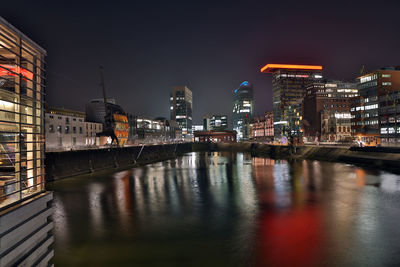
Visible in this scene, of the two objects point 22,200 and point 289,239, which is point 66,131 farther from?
point 22,200

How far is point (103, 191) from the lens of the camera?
1411 inches

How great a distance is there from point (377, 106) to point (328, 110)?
190 feet

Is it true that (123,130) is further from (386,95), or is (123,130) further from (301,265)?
(301,265)

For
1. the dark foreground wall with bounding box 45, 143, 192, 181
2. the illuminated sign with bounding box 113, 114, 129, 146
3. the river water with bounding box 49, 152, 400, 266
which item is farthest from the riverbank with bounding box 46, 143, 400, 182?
the illuminated sign with bounding box 113, 114, 129, 146

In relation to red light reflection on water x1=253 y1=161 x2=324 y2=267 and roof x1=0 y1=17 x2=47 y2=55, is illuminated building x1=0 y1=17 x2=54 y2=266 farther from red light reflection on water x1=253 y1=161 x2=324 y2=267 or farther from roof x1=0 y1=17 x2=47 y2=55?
red light reflection on water x1=253 y1=161 x2=324 y2=267

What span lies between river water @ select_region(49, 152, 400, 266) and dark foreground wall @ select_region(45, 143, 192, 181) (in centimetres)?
872

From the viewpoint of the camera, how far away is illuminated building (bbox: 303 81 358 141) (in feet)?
552

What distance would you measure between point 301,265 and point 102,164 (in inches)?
2131

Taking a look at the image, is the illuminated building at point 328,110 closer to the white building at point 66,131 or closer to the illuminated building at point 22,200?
the white building at point 66,131

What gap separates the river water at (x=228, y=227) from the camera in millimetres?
15273

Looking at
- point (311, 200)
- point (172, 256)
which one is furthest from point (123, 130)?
point (172, 256)

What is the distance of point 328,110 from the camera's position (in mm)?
178125

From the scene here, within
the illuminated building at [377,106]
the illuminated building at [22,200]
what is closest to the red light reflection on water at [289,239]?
the illuminated building at [22,200]

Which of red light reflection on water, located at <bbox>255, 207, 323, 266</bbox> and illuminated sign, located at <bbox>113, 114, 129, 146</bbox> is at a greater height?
illuminated sign, located at <bbox>113, 114, 129, 146</bbox>
